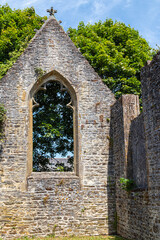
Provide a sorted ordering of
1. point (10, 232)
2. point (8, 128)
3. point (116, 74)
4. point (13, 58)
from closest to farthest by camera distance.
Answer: point (10, 232) < point (8, 128) < point (13, 58) < point (116, 74)

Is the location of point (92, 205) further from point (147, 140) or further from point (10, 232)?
point (147, 140)

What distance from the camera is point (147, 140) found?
295 inches

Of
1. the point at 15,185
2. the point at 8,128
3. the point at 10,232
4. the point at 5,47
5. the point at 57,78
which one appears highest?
the point at 5,47

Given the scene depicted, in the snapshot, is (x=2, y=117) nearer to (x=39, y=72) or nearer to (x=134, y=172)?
(x=39, y=72)

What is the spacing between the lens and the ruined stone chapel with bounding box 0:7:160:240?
8781mm

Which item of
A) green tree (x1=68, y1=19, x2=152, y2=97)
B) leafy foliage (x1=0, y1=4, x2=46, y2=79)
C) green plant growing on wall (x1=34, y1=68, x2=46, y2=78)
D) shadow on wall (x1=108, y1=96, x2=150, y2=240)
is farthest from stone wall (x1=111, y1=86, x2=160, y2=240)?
leafy foliage (x1=0, y1=4, x2=46, y2=79)

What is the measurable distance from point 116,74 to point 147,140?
7.22m

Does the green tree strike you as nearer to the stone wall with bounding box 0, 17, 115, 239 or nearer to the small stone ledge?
the stone wall with bounding box 0, 17, 115, 239

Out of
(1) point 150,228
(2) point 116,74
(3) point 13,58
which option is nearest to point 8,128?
(3) point 13,58

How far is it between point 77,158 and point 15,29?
8.08m

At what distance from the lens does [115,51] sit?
14.4 m

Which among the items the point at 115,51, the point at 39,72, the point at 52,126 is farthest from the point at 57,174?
the point at 115,51

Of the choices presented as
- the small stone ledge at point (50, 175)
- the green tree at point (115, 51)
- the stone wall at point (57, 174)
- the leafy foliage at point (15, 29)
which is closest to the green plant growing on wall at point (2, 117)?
the stone wall at point (57, 174)

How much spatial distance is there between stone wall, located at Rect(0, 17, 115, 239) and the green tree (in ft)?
10.6
